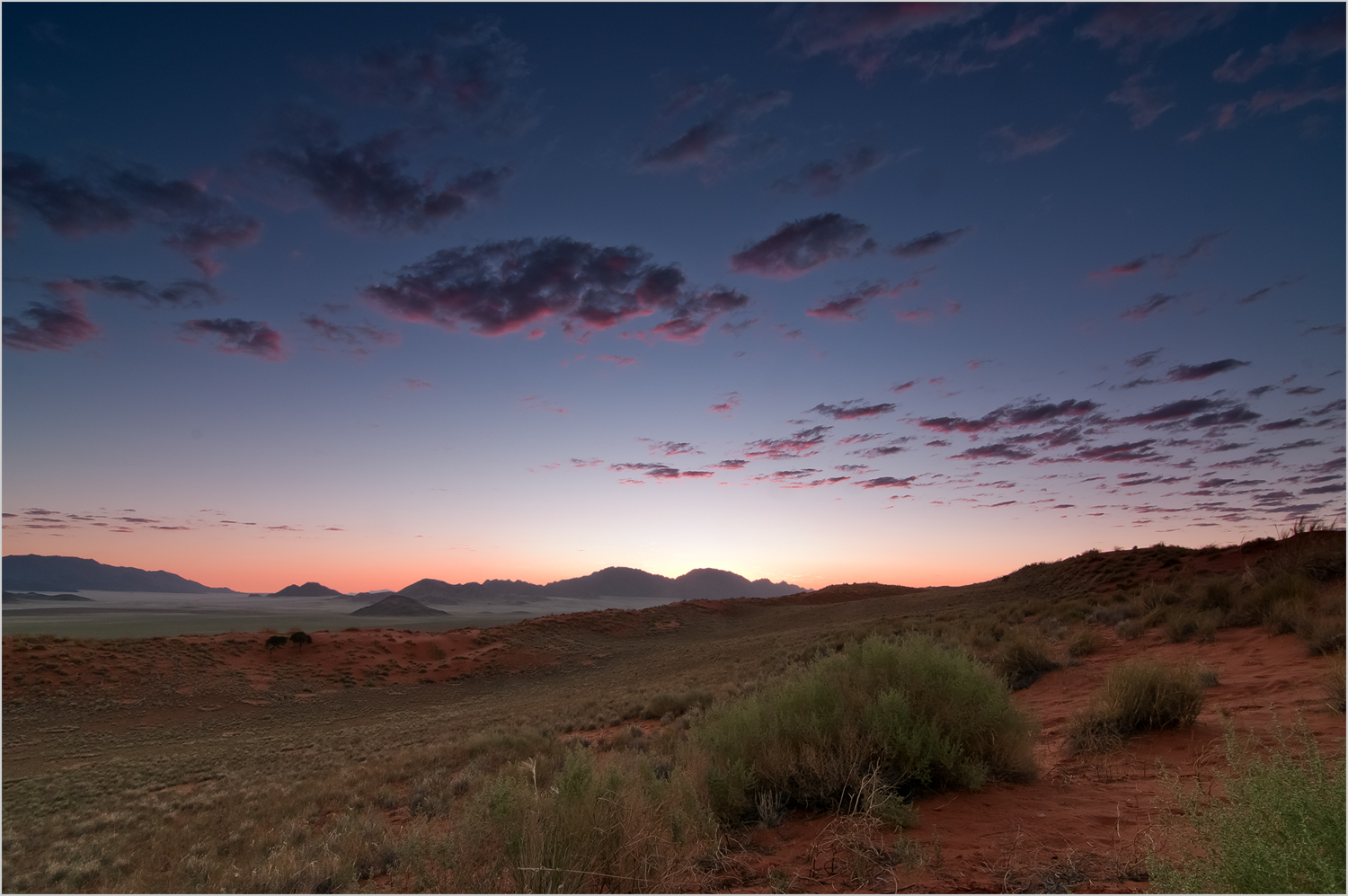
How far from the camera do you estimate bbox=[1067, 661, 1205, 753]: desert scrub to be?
6969mm

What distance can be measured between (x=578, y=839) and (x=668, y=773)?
13.3 ft

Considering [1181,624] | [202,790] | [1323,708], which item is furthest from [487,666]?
[1323,708]

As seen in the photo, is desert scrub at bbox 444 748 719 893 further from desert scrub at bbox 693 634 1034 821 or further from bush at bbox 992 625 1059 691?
bush at bbox 992 625 1059 691

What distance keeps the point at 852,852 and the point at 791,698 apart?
234cm

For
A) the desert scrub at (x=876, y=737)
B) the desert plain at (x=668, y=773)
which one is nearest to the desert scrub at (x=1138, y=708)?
the desert plain at (x=668, y=773)

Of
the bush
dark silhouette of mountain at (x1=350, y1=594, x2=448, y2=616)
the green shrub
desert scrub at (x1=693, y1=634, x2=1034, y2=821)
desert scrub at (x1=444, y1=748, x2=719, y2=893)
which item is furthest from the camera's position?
dark silhouette of mountain at (x1=350, y1=594, x2=448, y2=616)

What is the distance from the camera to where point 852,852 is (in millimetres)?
4699

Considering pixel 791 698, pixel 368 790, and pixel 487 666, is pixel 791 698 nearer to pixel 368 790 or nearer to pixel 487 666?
pixel 368 790

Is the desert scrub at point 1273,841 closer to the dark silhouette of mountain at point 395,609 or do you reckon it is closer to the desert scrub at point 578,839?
the desert scrub at point 578,839

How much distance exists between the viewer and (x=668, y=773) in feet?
25.8

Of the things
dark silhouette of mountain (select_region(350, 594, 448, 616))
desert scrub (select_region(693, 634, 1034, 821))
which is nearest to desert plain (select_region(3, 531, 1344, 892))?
desert scrub (select_region(693, 634, 1034, 821))

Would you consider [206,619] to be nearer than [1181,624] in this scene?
No

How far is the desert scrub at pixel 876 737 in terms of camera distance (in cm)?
593

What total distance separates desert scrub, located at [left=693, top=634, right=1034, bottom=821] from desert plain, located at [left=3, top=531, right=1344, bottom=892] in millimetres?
142
